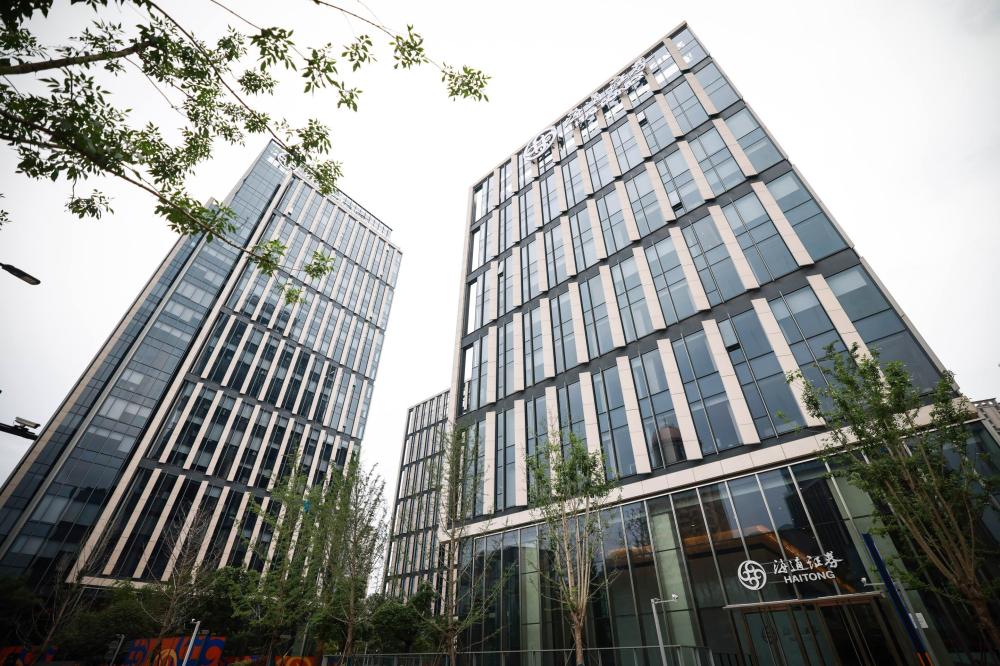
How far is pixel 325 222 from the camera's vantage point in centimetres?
7881

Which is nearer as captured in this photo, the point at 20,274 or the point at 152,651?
the point at 20,274

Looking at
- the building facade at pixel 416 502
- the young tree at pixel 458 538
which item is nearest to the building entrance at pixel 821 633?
the young tree at pixel 458 538

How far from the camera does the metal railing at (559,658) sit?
15.2 m

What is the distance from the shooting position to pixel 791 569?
1579 cm

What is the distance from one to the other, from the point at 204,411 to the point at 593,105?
55.4 metres

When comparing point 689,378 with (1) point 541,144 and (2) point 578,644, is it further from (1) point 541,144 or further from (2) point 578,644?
(1) point 541,144

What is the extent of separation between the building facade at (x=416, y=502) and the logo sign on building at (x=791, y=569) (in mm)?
41975

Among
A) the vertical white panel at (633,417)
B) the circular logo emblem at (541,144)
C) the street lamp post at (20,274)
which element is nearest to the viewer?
the street lamp post at (20,274)

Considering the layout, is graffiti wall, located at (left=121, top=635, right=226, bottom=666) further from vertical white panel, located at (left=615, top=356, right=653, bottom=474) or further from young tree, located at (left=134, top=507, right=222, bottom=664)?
vertical white panel, located at (left=615, top=356, right=653, bottom=474)

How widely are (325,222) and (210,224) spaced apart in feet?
257

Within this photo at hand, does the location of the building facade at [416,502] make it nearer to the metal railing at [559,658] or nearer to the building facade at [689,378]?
the building facade at [689,378]

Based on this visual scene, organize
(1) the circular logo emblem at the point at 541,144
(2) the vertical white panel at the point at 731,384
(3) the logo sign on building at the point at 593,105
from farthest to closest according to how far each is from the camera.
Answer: (1) the circular logo emblem at the point at 541,144 → (3) the logo sign on building at the point at 593,105 → (2) the vertical white panel at the point at 731,384

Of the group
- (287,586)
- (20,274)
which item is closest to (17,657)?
(287,586)

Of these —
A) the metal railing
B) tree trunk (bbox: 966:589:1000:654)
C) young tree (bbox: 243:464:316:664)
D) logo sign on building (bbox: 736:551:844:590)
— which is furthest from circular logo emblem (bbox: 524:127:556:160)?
tree trunk (bbox: 966:589:1000:654)
